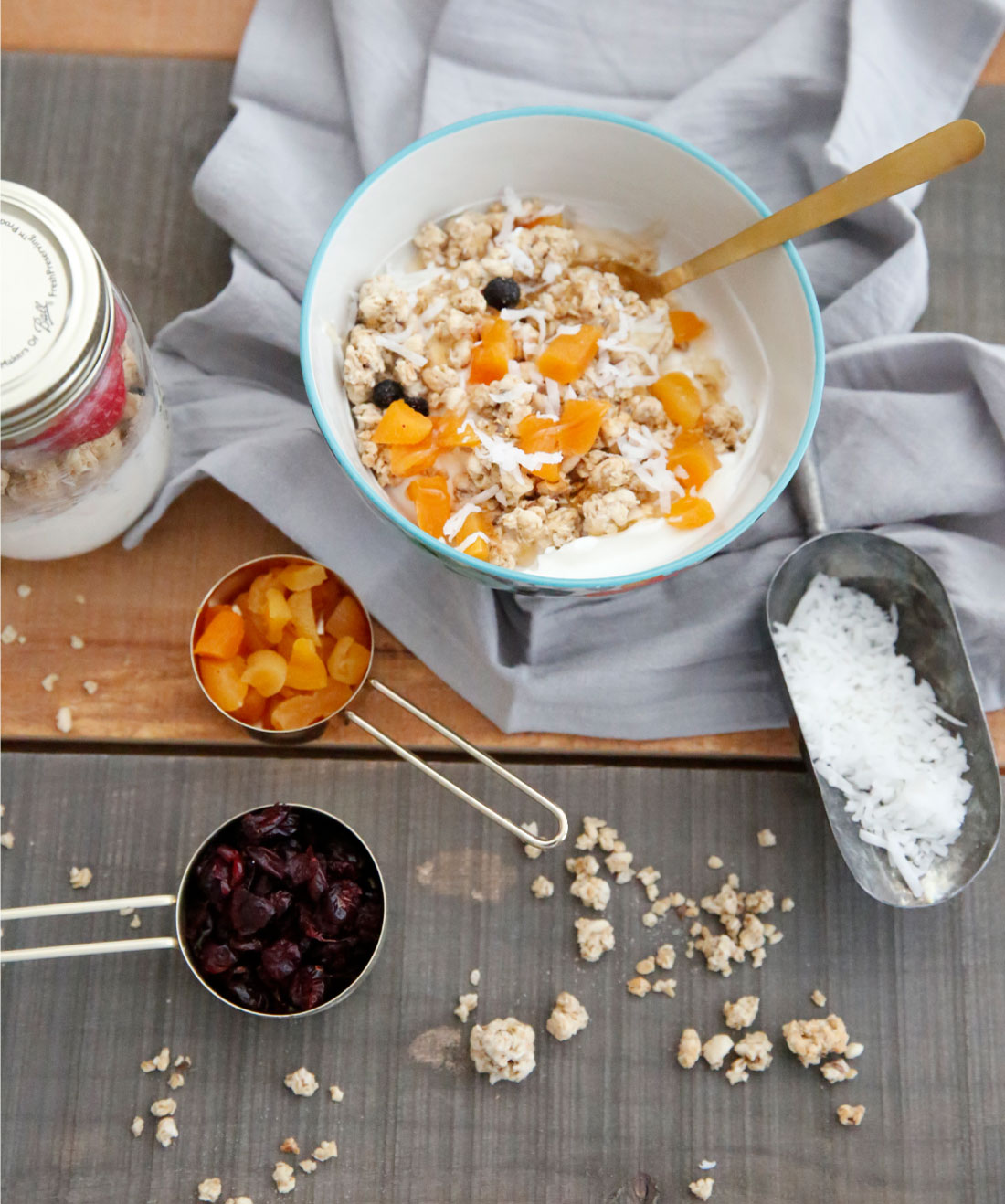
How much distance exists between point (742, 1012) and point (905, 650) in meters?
0.46

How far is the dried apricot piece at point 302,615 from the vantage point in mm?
1194

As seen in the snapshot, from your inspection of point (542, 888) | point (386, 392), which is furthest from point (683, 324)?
point (542, 888)

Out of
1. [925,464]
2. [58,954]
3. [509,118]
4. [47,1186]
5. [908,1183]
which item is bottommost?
[47,1186]

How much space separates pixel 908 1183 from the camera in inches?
46.7

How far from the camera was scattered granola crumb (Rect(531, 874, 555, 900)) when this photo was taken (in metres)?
1.22

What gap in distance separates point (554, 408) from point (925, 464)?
1.56 ft

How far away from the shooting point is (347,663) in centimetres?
119

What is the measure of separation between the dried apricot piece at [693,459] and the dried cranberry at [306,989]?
0.64 meters

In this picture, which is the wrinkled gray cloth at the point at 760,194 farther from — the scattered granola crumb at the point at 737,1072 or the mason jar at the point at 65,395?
the scattered granola crumb at the point at 737,1072

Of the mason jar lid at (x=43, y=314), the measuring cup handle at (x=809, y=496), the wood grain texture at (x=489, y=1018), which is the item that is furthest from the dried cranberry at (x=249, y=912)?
the measuring cup handle at (x=809, y=496)

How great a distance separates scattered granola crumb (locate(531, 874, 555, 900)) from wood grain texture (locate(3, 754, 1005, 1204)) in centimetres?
1

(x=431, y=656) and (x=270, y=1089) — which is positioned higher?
(x=431, y=656)

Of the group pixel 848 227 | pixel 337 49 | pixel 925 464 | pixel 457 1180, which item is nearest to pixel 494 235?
pixel 337 49

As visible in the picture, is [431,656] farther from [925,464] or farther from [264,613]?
[925,464]
